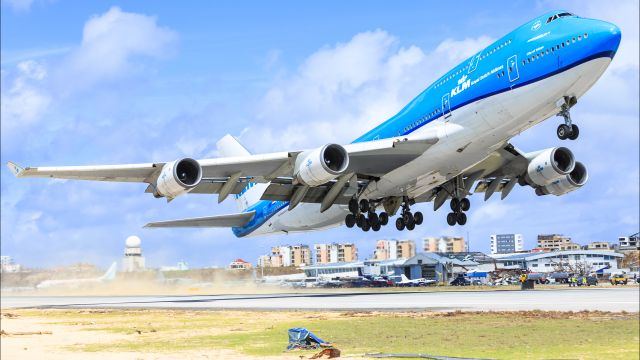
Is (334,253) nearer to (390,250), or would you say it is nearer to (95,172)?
(390,250)

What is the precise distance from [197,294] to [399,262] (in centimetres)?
2910

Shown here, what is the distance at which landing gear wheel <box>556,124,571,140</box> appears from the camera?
98.8 feet

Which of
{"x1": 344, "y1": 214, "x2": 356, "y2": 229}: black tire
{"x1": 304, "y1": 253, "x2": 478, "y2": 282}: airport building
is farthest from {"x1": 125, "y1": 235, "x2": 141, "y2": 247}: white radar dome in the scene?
{"x1": 344, "y1": 214, "x2": 356, "y2": 229}: black tire

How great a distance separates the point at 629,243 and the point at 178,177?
22703mm

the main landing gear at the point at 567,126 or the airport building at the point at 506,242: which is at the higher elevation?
the main landing gear at the point at 567,126

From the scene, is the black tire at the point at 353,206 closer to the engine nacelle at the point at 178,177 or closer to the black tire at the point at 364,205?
the black tire at the point at 364,205

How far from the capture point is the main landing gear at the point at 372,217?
141 feet

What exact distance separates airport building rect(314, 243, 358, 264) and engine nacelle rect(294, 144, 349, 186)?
137 ft

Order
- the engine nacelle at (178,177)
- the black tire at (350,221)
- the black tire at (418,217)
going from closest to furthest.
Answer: the engine nacelle at (178,177)
the black tire at (350,221)
the black tire at (418,217)

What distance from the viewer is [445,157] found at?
116ft

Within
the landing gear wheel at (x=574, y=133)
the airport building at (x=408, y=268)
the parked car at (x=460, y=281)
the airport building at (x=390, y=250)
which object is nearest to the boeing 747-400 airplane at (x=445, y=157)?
the landing gear wheel at (x=574, y=133)

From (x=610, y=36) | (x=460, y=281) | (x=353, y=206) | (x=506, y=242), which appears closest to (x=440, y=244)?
(x=506, y=242)

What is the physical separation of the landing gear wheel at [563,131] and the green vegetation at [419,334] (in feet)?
31.5

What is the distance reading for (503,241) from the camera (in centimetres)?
9088
